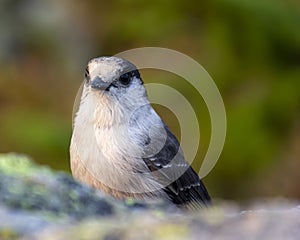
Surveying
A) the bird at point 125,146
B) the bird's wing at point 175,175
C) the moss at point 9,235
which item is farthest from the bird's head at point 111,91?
the moss at point 9,235

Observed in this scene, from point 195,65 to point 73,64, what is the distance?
284 cm

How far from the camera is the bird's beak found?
5637 mm

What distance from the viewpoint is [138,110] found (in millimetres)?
5875

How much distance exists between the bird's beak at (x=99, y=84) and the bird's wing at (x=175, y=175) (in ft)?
1.81

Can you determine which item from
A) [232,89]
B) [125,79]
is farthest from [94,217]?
[232,89]

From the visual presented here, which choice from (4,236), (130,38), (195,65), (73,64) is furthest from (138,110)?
(73,64)

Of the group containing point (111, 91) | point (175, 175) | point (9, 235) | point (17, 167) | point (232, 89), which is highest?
point (232, 89)

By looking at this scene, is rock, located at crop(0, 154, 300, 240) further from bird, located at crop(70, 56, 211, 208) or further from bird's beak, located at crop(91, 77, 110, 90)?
bird's beak, located at crop(91, 77, 110, 90)

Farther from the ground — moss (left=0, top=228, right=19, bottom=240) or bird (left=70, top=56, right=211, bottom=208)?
bird (left=70, top=56, right=211, bottom=208)

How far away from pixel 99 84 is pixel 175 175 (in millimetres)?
847

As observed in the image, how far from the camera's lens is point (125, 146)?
18.1ft

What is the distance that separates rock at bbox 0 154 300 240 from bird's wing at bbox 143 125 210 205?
2.37 meters

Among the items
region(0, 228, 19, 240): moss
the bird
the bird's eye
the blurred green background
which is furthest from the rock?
the blurred green background

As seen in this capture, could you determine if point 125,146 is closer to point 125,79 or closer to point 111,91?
point 111,91
